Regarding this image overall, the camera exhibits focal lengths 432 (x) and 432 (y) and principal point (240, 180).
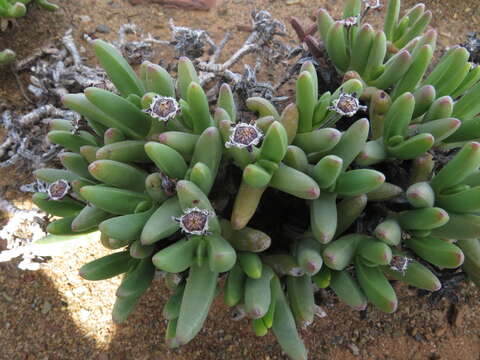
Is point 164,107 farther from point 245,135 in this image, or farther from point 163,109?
point 245,135

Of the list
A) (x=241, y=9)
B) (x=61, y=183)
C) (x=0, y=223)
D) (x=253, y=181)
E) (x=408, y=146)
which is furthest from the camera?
(x=241, y=9)

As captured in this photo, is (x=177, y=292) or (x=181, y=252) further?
(x=177, y=292)

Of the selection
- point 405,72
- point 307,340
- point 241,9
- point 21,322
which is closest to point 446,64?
point 405,72

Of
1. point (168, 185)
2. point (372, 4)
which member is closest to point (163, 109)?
point (168, 185)

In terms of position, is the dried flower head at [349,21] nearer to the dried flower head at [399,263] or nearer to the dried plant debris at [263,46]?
the dried plant debris at [263,46]

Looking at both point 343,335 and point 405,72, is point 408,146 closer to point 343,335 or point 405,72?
point 405,72

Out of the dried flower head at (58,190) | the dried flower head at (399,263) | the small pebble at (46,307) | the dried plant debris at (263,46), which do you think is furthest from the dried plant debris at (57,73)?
the dried flower head at (399,263)

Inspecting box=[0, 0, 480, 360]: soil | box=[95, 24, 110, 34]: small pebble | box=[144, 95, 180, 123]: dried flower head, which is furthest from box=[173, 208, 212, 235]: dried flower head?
box=[95, 24, 110, 34]: small pebble
